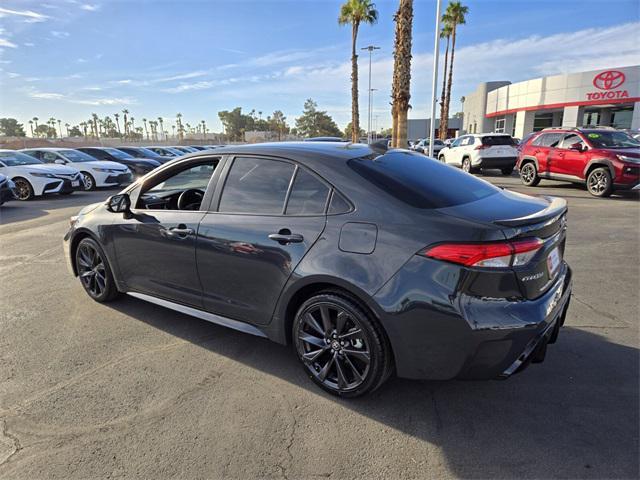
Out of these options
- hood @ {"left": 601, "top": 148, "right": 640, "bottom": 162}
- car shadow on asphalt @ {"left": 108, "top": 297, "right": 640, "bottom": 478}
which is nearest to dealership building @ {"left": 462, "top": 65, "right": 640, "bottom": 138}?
hood @ {"left": 601, "top": 148, "right": 640, "bottom": 162}

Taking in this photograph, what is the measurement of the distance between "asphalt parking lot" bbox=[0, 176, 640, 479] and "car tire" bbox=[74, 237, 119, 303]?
0.27 meters

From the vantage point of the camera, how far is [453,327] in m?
2.31

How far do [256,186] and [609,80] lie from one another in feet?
142

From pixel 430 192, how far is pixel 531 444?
1.59 metres

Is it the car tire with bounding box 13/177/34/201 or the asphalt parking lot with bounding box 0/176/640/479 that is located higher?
the car tire with bounding box 13/177/34/201

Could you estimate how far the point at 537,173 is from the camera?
12.9 metres

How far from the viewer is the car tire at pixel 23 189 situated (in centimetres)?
1265

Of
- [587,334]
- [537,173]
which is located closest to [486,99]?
[537,173]

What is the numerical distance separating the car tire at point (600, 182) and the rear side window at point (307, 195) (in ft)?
35.4

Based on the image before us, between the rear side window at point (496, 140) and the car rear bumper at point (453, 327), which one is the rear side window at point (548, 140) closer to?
the rear side window at point (496, 140)

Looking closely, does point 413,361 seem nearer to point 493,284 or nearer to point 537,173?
point 493,284

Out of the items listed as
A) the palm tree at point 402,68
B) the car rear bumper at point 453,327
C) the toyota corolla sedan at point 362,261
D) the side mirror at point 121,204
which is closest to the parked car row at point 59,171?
the side mirror at point 121,204

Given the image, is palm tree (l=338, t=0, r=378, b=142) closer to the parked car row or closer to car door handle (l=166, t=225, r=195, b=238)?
the parked car row

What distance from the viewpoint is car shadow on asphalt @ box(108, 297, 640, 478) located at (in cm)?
225
